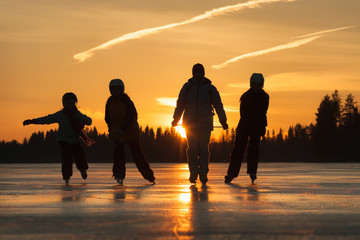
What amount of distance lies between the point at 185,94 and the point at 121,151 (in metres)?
1.71

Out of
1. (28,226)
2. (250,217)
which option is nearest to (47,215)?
(28,226)

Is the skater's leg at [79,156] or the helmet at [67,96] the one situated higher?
the helmet at [67,96]

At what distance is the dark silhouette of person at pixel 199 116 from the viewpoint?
1388 centimetres

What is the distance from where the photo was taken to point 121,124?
14180mm

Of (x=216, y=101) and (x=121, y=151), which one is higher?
(x=216, y=101)

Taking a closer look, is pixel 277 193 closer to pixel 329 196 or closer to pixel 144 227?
pixel 329 196

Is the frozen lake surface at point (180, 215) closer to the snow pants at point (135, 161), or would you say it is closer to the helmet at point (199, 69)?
the snow pants at point (135, 161)

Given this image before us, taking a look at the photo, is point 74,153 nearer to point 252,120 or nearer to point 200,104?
point 200,104

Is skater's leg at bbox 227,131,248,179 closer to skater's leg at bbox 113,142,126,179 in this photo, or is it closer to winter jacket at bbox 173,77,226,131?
winter jacket at bbox 173,77,226,131

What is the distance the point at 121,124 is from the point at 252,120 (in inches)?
104

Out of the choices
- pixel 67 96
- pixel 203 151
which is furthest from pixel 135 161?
pixel 67 96

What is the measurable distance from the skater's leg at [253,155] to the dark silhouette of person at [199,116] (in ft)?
3.14

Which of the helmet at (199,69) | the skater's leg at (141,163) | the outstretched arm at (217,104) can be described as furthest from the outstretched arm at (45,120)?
the outstretched arm at (217,104)

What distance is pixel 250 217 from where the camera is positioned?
712 centimetres
